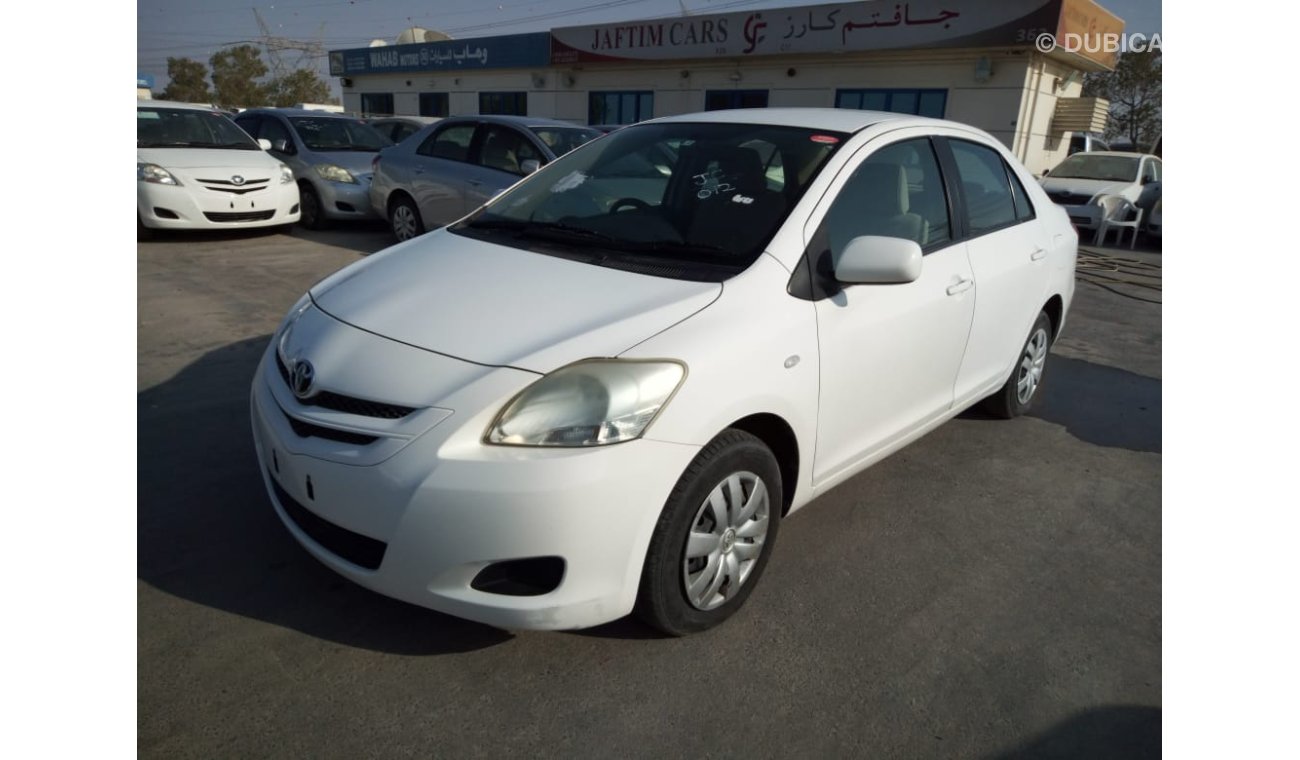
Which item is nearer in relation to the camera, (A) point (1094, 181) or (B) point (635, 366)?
(B) point (635, 366)

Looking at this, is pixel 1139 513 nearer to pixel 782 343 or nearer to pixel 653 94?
pixel 782 343

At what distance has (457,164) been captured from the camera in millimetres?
8523

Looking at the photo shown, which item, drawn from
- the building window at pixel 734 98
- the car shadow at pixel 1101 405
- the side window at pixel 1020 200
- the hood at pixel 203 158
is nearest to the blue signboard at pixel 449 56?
the building window at pixel 734 98

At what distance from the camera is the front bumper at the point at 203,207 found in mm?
8273

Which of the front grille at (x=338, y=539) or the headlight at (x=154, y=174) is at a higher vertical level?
the headlight at (x=154, y=174)

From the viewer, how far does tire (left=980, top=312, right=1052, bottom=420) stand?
4340mm

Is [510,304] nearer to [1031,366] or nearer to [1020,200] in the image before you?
[1020,200]

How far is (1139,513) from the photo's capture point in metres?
3.62

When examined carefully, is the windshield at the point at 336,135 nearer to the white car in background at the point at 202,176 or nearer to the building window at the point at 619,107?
the white car in background at the point at 202,176

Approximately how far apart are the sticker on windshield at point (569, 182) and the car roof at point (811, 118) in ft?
1.54

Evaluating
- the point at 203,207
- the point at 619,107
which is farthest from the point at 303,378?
the point at 619,107

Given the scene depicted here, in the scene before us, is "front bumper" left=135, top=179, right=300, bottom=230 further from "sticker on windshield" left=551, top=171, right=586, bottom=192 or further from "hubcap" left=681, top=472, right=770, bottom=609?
"hubcap" left=681, top=472, right=770, bottom=609

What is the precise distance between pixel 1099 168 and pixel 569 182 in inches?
531

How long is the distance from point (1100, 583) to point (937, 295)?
48.3 inches
